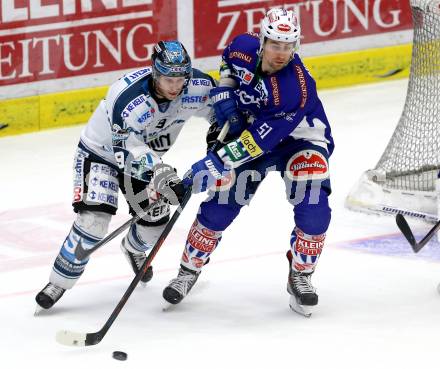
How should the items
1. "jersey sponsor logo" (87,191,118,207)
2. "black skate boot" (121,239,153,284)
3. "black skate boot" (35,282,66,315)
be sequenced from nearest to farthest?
"jersey sponsor logo" (87,191,118,207), "black skate boot" (35,282,66,315), "black skate boot" (121,239,153,284)

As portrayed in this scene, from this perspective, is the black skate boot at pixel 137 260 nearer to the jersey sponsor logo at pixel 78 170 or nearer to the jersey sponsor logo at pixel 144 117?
the jersey sponsor logo at pixel 78 170

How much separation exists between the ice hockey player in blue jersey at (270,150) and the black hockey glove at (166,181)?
0.09 meters

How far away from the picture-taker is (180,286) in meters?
5.70

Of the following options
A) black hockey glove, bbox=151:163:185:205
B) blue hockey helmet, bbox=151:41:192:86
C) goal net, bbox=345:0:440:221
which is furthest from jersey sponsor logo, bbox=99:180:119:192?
goal net, bbox=345:0:440:221

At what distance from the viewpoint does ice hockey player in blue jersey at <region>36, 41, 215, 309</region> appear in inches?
209

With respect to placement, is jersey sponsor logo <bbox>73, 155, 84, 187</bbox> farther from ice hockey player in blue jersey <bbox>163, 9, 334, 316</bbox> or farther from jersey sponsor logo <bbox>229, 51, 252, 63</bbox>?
jersey sponsor logo <bbox>229, 51, 252, 63</bbox>

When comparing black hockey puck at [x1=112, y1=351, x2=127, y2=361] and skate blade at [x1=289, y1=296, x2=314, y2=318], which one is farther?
skate blade at [x1=289, y1=296, x2=314, y2=318]

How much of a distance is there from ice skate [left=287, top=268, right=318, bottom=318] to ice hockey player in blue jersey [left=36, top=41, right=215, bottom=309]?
61cm

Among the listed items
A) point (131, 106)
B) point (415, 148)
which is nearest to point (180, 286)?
point (131, 106)

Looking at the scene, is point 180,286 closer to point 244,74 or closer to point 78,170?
point 78,170

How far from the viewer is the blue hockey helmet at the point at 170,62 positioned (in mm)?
5234

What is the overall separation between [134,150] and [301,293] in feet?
2.99

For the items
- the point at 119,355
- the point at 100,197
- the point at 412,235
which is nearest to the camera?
the point at 119,355

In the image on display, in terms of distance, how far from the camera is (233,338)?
5.32 meters
